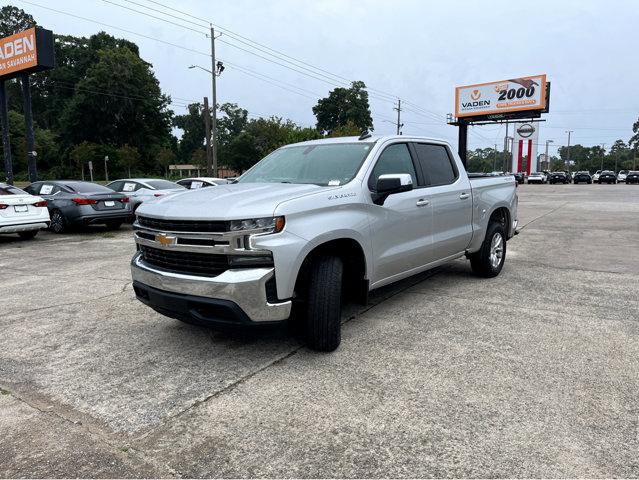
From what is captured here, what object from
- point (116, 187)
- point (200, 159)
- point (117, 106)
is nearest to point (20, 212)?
point (116, 187)

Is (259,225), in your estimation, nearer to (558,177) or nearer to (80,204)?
(80,204)

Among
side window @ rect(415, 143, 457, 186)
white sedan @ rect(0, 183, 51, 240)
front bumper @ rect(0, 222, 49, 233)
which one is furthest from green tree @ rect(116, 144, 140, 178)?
side window @ rect(415, 143, 457, 186)

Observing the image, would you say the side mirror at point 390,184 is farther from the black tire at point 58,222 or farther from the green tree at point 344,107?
the green tree at point 344,107

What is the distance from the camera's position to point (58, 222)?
40.8 ft

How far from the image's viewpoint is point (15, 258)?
9.02 m

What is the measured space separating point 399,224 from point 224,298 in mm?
1986

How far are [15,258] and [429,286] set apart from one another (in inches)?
299

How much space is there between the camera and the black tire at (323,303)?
376 centimetres

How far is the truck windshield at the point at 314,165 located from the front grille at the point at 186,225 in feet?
3.97

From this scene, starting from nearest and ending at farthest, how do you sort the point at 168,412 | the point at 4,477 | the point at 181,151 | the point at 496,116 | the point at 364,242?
the point at 4,477 < the point at 168,412 < the point at 364,242 < the point at 496,116 < the point at 181,151

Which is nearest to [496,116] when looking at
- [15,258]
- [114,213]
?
[114,213]

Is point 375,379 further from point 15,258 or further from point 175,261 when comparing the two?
point 15,258

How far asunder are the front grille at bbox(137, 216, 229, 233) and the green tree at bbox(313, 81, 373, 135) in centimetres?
8833

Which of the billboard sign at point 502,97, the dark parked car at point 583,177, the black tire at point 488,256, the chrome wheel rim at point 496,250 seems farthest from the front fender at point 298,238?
the dark parked car at point 583,177
